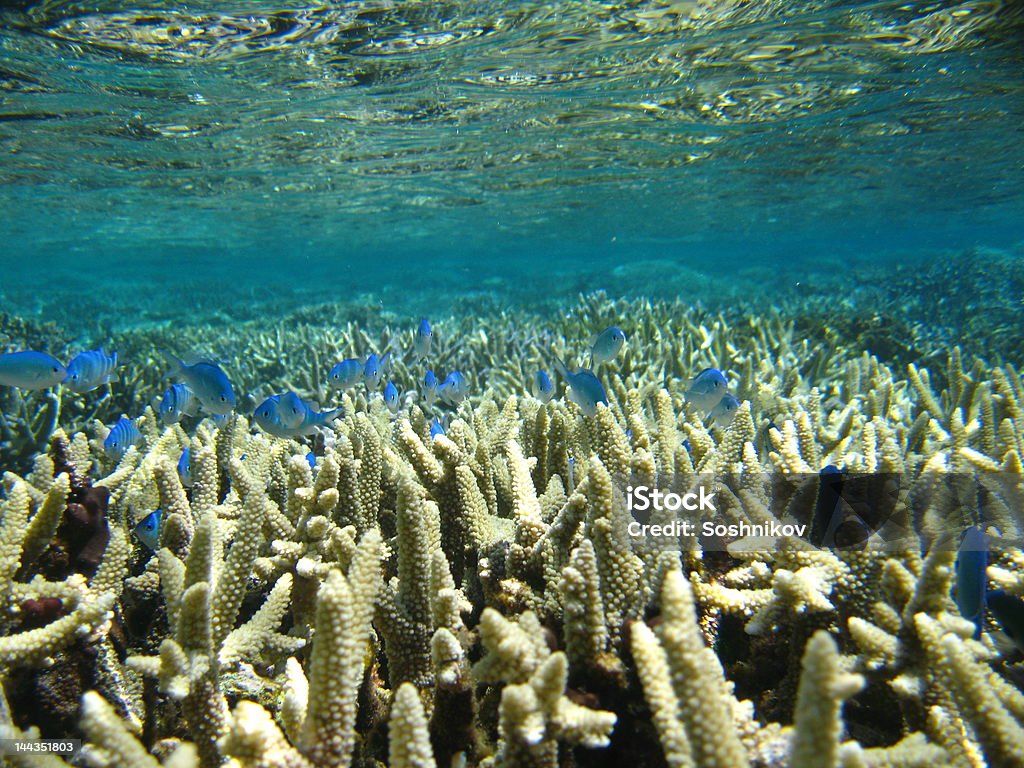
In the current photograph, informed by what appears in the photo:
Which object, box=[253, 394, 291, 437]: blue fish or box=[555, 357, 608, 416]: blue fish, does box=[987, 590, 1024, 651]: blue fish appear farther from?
box=[253, 394, 291, 437]: blue fish

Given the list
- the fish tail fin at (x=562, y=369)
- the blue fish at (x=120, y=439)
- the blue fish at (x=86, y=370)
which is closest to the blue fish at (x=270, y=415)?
the blue fish at (x=120, y=439)

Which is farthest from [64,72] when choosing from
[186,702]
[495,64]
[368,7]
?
[186,702]

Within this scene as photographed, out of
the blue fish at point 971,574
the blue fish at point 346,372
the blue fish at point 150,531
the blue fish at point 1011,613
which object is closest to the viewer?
the blue fish at point 1011,613

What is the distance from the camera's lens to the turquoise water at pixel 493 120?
33.7 feet

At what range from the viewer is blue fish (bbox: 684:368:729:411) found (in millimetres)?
4203

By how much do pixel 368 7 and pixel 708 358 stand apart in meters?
7.90

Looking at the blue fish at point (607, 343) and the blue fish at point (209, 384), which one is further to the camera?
the blue fish at point (607, 343)

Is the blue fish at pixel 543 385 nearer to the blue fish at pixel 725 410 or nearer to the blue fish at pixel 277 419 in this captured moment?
the blue fish at pixel 725 410

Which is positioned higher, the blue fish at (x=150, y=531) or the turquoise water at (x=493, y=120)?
the turquoise water at (x=493, y=120)

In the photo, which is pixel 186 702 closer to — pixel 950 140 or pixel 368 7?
pixel 368 7

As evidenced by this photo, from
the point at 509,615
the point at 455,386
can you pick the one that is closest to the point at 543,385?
the point at 455,386

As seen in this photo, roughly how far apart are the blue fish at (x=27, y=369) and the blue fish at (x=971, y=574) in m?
5.53

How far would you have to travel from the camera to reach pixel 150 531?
2.77m

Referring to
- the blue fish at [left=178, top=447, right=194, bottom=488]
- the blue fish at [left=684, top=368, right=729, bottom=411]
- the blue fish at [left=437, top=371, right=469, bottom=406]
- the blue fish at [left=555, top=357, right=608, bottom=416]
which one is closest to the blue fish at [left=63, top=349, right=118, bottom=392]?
the blue fish at [left=178, top=447, right=194, bottom=488]
